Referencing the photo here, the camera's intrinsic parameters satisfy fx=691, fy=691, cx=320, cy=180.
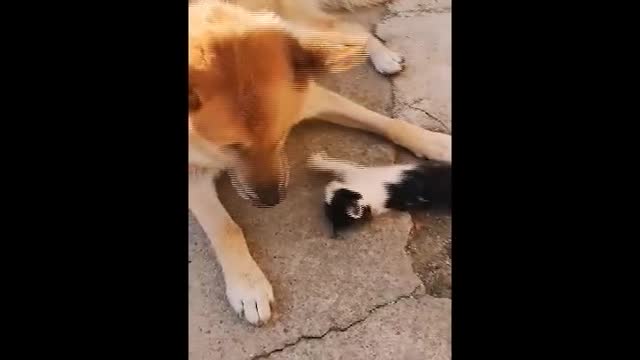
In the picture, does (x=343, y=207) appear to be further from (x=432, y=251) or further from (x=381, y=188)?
(x=432, y=251)

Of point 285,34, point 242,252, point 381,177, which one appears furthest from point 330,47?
point 242,252

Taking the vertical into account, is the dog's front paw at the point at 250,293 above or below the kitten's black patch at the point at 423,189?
below

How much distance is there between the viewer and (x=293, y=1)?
4.16 feet

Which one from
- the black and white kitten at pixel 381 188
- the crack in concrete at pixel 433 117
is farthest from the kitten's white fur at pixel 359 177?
the crack in concrete at pixel 433 117

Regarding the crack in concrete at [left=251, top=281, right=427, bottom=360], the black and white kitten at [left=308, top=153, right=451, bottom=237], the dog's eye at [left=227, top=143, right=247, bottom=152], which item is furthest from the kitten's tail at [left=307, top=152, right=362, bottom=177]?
the crack in concrete at [left=251, top=281, right=427, bottom=360]

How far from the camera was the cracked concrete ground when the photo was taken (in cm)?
120

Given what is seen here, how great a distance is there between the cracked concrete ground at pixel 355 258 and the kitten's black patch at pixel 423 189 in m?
0.02

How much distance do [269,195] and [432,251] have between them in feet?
1.02

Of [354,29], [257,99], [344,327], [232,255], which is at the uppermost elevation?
[354,29]

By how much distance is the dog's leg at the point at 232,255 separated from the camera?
120cm

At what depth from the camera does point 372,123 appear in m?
1.28

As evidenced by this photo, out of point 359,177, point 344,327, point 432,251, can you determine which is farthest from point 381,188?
point 344,327

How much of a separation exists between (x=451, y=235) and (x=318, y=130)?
307 mm

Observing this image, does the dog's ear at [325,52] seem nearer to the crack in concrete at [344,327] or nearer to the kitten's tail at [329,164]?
the kitten's tail at [329,164]
